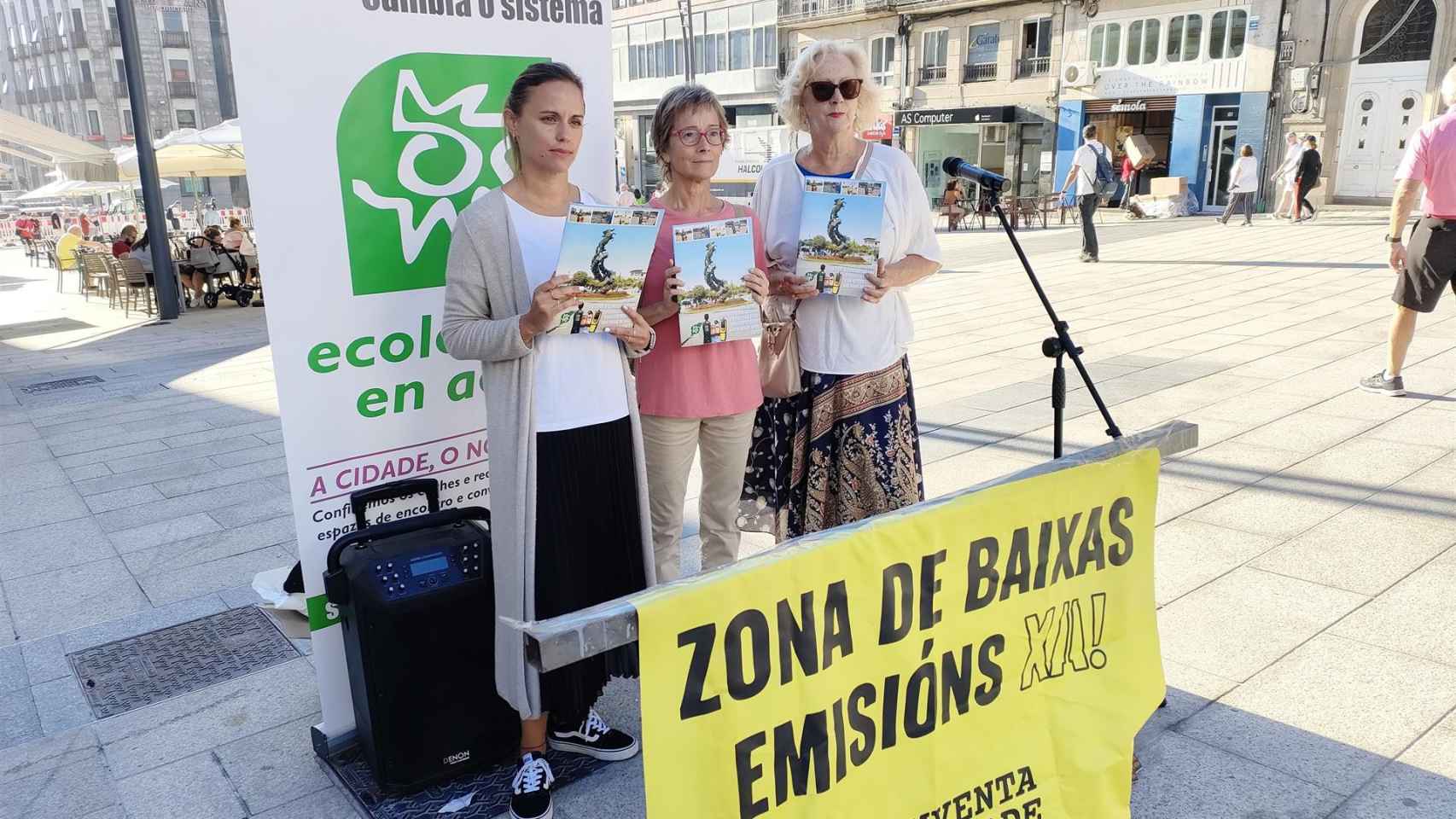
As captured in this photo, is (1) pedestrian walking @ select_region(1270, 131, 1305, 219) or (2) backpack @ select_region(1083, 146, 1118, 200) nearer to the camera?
(2) backpack @ select_region(1083, 146, 1118, 200)

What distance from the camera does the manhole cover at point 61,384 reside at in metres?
8.34

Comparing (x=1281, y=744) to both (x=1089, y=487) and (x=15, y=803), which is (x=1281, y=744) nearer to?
(x=1089, y=487)

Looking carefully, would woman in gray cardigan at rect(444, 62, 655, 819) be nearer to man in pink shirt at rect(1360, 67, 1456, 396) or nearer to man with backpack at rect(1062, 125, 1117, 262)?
man in pink shirt at rect(1360, 67, 1456, 396)

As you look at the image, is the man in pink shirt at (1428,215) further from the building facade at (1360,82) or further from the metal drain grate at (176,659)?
the building facade at (1360,82)

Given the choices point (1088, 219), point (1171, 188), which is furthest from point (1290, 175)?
point (1088, 219)

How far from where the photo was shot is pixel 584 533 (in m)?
2.49

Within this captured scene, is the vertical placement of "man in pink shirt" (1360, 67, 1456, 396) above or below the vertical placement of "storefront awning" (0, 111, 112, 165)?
below

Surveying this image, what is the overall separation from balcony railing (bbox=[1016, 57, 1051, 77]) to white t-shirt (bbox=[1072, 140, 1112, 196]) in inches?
704

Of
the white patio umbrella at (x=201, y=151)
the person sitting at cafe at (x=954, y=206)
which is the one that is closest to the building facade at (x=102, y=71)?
the white patio umbrella at (x=201, y=151)

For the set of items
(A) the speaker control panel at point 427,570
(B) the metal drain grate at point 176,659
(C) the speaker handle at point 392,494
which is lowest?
(B) the metal drain grate at point 176,659

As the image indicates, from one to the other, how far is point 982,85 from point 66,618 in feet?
104

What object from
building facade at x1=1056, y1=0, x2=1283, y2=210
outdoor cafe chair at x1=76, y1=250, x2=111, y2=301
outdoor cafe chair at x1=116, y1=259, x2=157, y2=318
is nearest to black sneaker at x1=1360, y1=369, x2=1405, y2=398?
outdoor cafe chair at x1=116, y1=259, x2=157, y2=318

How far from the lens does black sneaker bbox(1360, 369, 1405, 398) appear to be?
600cm

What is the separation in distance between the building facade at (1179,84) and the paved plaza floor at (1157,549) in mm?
17861
